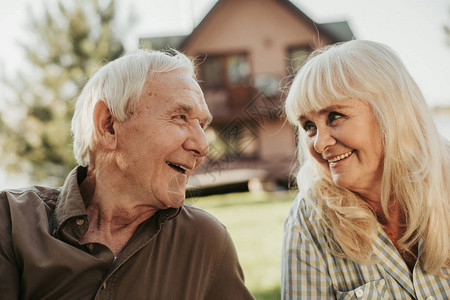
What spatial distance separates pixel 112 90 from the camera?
1951 millimetres

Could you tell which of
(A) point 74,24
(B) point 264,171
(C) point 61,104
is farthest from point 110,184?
(B) point 264,171

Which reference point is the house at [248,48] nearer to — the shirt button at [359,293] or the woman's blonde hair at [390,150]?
the woman's blonde hair at [390,150]

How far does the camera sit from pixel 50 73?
1091cm

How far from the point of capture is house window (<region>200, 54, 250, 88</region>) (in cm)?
1806

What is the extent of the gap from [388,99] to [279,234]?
4.92 meters

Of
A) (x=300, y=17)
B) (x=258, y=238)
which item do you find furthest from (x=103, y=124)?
(x=300, y=17)

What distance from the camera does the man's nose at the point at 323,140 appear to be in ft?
6.63

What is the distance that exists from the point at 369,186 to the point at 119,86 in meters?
1.32

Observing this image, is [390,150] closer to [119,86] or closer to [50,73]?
[119,86]

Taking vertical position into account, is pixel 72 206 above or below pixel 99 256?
above

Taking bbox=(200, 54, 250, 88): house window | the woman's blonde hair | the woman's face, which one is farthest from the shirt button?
bbox=(200, 54, 250, 88): house window

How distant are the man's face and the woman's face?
0.59 m

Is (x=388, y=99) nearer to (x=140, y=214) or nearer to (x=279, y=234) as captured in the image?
(x=140, y=214)

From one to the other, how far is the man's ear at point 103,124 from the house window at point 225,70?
16.1 meters
